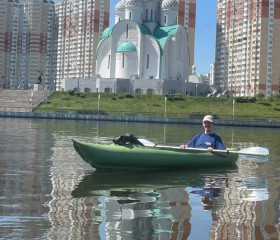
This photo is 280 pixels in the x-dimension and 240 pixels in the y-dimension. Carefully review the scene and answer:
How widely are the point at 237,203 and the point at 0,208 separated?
459cm

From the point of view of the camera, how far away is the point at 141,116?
193ft

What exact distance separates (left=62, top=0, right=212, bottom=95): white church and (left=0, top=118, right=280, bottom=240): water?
6836cm

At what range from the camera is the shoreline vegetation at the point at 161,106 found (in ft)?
213

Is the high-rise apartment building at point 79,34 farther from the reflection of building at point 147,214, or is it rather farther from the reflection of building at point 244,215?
the reflection of building at point 147,214

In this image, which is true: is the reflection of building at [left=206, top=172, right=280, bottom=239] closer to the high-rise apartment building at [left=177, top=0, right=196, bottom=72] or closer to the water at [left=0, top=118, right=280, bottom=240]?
the water at [left=0, top=118, right=280, bottom=240]

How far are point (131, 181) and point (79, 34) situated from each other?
9988cm

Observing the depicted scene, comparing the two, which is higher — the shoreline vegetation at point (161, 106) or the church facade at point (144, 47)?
the church facade at point (144, 47)

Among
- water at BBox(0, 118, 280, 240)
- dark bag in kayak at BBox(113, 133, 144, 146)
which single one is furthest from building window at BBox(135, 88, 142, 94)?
dark bag in kayak at BBox(113, 133, 144, 146)

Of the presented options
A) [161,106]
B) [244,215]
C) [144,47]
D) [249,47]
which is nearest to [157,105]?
[161,106]

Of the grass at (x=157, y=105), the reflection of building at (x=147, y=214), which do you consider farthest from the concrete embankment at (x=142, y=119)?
the reflection of building at (x=147, y=214)

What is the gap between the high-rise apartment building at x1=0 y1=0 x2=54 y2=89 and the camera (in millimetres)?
118250

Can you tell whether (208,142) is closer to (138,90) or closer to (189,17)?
(138,90)

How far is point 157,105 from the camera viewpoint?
231 feet

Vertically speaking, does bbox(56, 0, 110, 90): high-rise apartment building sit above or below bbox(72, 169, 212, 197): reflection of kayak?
above
